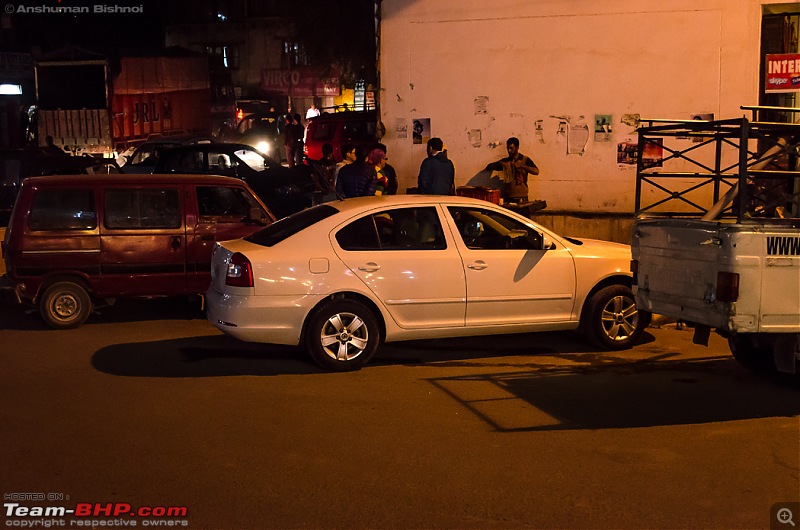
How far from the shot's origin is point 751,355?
8.10 metres

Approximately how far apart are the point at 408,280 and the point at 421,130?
6741mm

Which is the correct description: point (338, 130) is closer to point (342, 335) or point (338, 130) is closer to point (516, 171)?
point (516, 171)

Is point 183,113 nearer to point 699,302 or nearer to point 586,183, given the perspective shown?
point 586,183

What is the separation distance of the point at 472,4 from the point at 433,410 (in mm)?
8950

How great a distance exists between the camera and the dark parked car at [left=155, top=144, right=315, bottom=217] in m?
17.9

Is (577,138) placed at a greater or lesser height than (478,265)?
greater

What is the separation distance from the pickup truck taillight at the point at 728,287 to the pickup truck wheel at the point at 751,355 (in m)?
1.26

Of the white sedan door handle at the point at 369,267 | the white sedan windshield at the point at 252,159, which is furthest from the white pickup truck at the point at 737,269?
the white sedan windshield at the point at 252,159

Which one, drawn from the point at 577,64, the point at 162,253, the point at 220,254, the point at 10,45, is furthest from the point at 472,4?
the point at 10,45

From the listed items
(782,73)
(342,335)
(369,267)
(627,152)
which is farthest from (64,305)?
(782,73)

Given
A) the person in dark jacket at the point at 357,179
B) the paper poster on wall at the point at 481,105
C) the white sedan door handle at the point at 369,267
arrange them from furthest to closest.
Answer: the paper poster on wall at the point at 481,105, the person in dark jacket at the point at 357,179, the white sedan door handle at the point at 369,267

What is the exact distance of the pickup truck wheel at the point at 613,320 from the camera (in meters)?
9.02

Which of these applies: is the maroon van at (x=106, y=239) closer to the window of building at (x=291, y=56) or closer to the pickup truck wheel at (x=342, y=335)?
the pickup truck wheel at (x=342, y=335)

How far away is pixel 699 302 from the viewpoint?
7.03m
